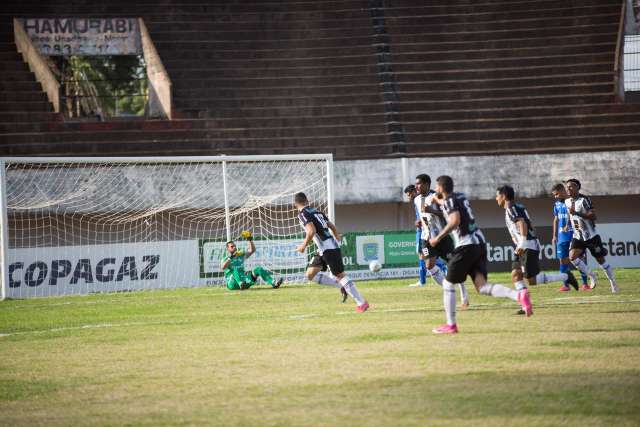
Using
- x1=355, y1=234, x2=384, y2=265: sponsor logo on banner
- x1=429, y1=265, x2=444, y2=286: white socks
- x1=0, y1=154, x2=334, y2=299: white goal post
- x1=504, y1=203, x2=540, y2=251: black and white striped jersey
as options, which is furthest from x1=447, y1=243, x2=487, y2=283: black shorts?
x1=355, y1=234, x2=384, y2=265: sponsor logo on banner

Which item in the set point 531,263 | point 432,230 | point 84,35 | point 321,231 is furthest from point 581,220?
point 84,35

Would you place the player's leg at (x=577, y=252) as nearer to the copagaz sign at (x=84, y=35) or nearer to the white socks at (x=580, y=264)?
the white socks at (x=580, y=264)

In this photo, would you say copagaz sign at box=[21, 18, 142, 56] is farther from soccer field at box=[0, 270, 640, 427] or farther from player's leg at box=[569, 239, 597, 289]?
player's leg at box=[569, 239, 597, 289]

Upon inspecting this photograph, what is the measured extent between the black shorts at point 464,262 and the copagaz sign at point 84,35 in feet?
80.8

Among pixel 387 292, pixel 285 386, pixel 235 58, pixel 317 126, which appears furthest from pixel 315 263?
pixel 235 58

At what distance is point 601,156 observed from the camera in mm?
30938

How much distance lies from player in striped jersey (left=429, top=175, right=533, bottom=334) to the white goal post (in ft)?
41.0

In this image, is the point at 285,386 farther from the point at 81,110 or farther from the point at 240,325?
the point at 81,110

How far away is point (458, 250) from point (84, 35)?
2539 centimetres

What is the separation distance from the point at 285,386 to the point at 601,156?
24840 millimetres

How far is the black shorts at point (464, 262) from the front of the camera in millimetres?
11859

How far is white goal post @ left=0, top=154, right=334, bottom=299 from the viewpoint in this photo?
25.0 meters

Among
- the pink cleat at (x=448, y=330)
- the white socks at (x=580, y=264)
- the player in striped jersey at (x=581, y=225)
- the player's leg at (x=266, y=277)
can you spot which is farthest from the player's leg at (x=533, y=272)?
the player's leg at (x=266, y=277)

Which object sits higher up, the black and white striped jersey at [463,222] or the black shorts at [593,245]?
the black and white striped jersey at [463,222]
